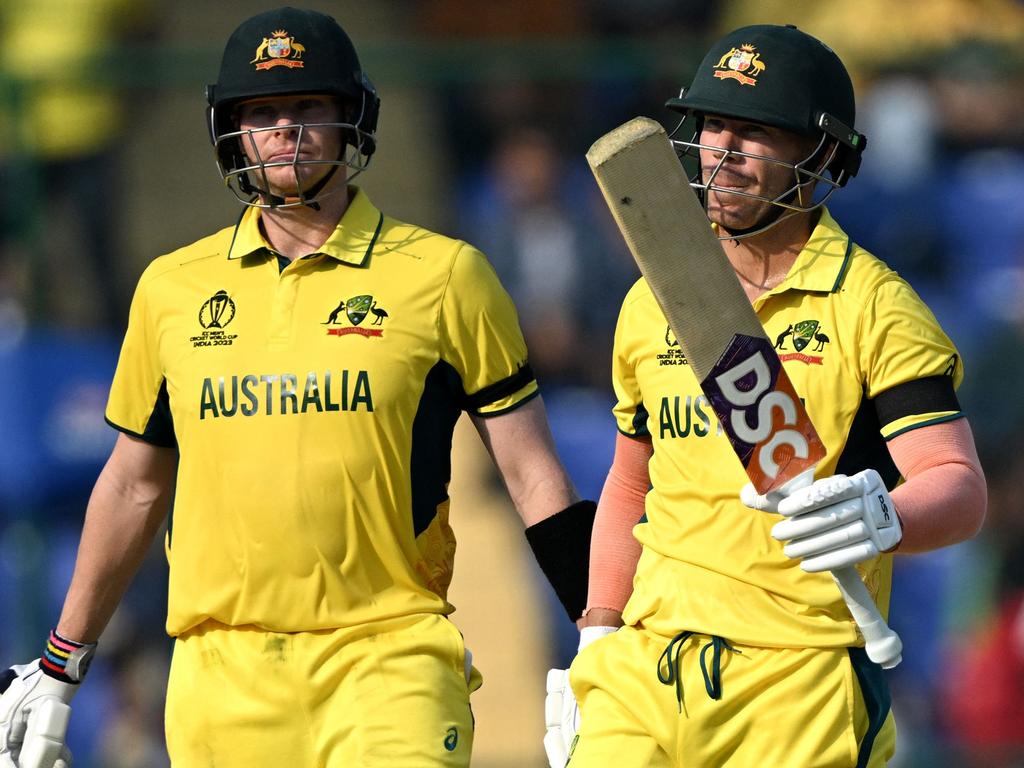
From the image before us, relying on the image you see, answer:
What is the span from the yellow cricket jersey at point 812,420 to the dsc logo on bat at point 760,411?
11.0 inches

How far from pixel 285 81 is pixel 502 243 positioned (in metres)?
4.09

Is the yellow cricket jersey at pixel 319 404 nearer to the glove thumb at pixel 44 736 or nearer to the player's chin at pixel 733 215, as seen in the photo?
the glove thumb at pixel 44 736

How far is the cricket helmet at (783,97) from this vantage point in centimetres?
412

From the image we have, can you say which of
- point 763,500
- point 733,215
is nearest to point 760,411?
point 763,500

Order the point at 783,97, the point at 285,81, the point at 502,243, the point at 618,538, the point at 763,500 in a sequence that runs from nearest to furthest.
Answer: the point at 763,500, the point at 783,97, the point at 285,81, the point at 618,538, the point at 502,243

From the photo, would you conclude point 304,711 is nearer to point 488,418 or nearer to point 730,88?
point 488,418

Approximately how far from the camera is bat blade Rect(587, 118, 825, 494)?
3.56 metres

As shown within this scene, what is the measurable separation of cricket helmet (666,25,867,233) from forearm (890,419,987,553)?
1.95 feet

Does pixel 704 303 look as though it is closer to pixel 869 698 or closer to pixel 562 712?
pixel 869 698

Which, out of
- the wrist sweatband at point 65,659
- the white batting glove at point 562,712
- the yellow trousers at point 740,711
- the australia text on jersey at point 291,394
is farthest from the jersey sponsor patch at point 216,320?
the yellow trousers at point 740,711

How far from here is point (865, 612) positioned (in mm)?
3660

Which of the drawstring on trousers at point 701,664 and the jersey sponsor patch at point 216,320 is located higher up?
the jersey sponsor patch at point 216,320

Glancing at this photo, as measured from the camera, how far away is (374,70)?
8445 mm

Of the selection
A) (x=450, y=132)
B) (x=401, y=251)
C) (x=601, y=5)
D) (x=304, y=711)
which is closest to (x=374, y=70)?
(x=450, y=132)
